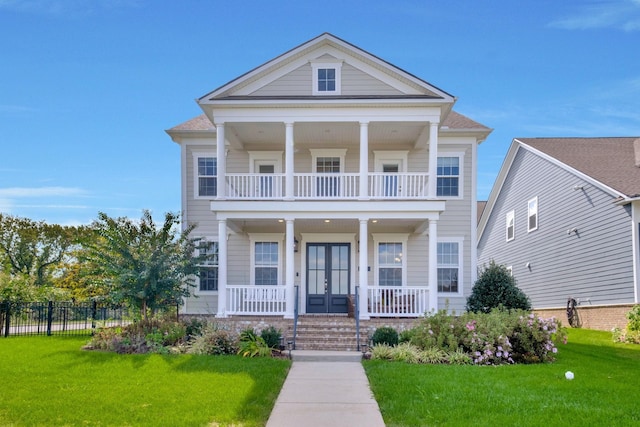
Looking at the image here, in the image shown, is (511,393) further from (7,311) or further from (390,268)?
(7,311)

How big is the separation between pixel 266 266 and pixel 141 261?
14.9 ft

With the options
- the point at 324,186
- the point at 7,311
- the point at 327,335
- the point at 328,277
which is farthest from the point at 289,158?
the point at 7,311

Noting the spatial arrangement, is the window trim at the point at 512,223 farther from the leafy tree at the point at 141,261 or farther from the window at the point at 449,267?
the leafy tree at the point at 141,261

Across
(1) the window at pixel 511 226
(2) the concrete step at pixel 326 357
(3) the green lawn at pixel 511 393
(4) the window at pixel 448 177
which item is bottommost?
(2) the concrete step at pixel 326 357

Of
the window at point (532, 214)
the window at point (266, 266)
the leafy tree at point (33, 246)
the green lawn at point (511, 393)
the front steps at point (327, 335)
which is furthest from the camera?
the leafy tree at point (33, 246)

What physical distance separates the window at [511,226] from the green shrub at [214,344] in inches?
654

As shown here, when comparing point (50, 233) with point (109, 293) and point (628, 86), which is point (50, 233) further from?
point (628, 86)

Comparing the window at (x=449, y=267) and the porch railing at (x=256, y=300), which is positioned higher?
the window at (x=449, y=267)

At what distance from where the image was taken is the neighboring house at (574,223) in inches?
678

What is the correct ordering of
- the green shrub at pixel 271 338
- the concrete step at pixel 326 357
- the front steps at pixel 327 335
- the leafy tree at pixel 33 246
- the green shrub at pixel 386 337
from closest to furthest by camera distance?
1. the concrete step at pixel 326 357
2. the green shrub at pixel 271 338
3. the green shrub at pixel 386 337
4. the front steps at pixel 327 335
5. the leafy tree at pixel 33 246

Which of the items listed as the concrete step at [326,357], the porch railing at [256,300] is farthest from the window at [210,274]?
the concrete step at [326,357]

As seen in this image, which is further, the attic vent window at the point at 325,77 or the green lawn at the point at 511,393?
the attic vent window at the point at 325,77

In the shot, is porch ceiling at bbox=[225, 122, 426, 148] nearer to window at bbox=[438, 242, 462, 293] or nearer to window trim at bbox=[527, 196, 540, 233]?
window at bbox=[438, 242, 462, 293]

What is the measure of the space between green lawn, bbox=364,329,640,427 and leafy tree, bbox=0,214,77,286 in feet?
108
